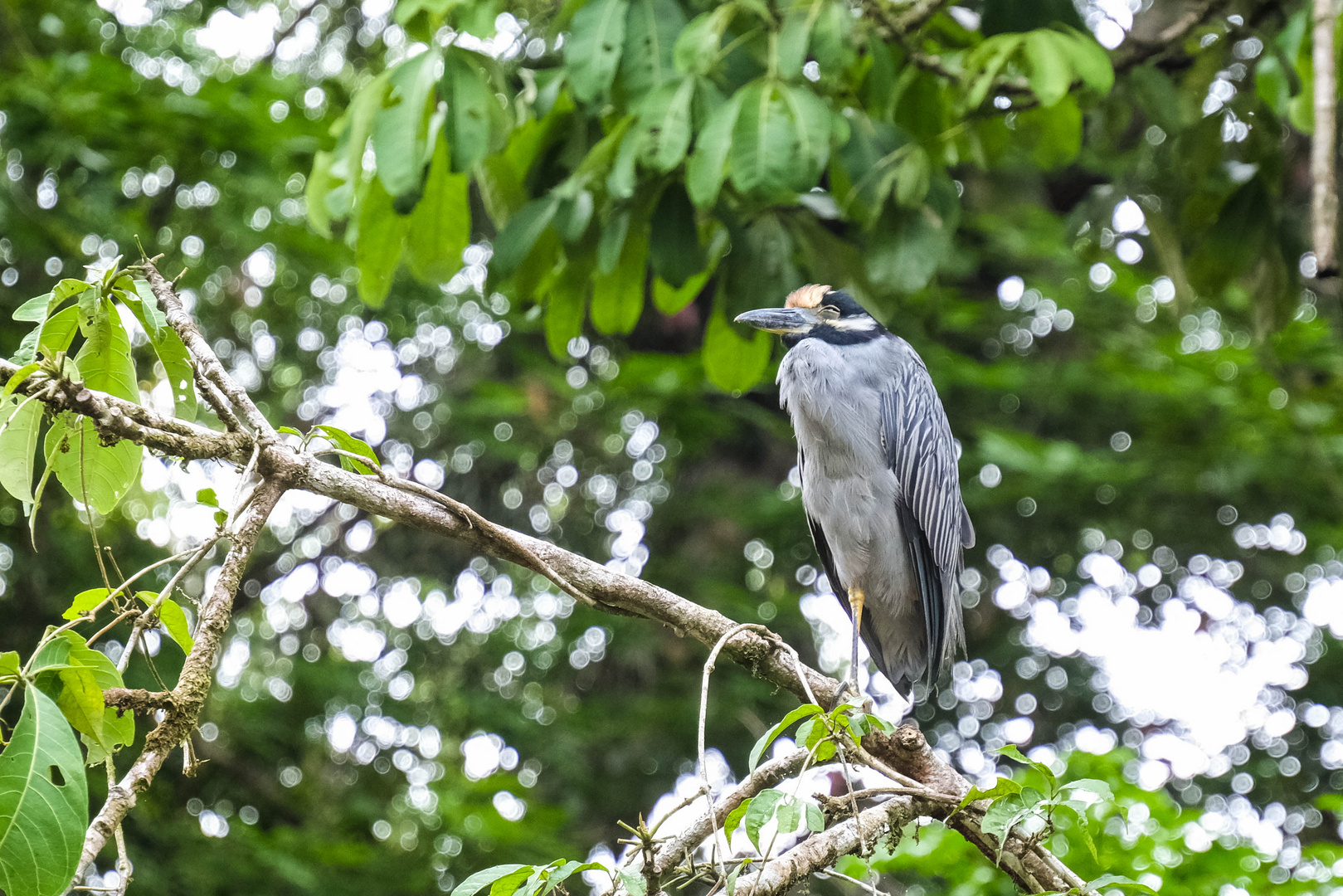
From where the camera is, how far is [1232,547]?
248 inches

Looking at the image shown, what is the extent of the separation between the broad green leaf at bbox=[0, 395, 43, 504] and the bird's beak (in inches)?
66.2

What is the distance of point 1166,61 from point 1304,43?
75 centimetres

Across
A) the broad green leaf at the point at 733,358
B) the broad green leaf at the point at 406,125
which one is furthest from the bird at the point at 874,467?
the broad green leaf at the point at 406,125

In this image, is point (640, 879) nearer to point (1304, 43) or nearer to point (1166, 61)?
point (1304, 43)

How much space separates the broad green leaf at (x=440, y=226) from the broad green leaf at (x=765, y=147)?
2.69ft

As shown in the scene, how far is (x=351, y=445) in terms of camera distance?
144 centimetres

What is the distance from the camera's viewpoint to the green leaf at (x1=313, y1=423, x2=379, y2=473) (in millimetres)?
1404

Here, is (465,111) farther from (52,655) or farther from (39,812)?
(39,812)

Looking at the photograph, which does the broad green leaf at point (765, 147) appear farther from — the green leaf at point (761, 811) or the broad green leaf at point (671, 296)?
the green leaf at point (761, 811)

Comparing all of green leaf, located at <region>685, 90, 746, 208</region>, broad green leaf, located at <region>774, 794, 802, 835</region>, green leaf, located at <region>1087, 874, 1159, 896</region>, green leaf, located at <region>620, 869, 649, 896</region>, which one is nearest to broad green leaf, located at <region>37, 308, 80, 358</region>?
green leaf, located at <region>620, 869, 649, 896</region>

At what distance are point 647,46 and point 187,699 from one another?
74.4 inches

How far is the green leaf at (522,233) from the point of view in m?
2.67

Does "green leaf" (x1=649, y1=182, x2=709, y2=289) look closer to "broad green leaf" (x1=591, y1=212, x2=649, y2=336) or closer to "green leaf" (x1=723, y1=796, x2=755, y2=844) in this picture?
"broad green leaf" (x1=591, y1=212, x2=649, y2=336)

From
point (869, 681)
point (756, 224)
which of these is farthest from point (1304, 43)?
point (869, 681)
